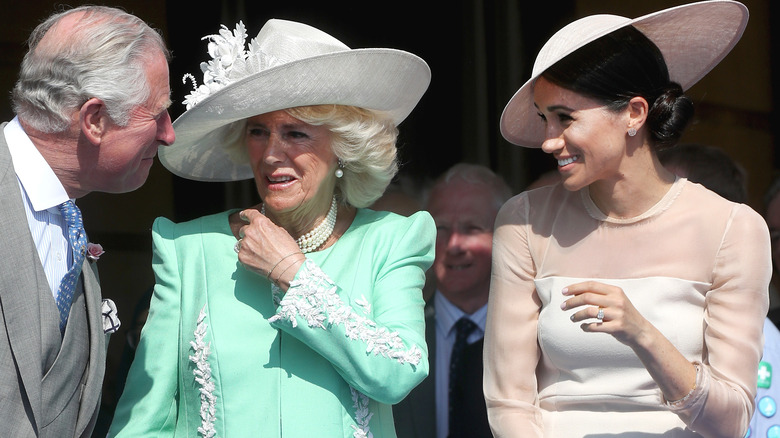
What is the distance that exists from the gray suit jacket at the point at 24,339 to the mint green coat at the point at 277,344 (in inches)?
14.7

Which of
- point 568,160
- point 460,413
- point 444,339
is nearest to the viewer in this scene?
point 568,160

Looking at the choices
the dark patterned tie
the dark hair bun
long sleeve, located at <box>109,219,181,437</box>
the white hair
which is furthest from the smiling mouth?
the dark patterned tie

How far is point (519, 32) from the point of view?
225 inches

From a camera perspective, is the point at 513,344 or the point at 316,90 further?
the point at 513,344

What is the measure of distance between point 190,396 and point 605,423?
119 centimetres

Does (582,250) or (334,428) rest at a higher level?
(582,250)

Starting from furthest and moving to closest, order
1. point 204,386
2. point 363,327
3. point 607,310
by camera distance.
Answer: point 204,386 → point 363,327 → point 607,310

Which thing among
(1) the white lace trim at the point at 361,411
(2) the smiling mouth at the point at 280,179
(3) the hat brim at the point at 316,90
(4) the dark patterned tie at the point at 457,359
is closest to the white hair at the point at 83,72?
(3) the hat brim at the point at 316,90

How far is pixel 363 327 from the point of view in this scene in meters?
2.95

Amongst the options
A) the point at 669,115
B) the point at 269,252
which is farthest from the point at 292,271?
the point at 669,115

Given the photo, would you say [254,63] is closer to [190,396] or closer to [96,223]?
[190,396]

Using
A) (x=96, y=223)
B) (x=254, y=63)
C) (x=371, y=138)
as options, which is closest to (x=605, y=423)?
(x=371, y=138)

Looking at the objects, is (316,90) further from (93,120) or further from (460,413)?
(460,413)

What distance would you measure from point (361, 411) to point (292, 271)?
45 cm
